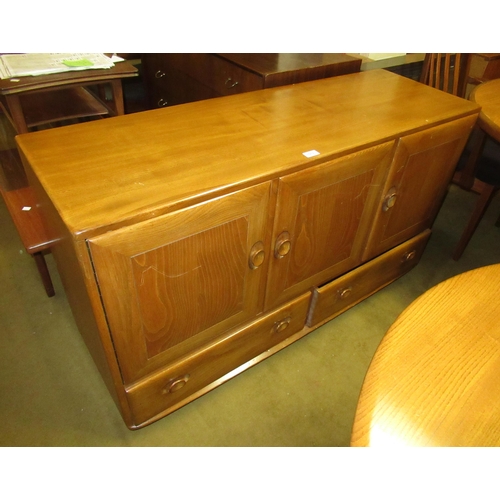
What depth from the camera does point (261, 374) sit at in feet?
3.90

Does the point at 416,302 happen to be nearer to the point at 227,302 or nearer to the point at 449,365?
the point at 449,365

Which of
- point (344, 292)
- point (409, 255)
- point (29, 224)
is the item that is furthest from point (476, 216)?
point (29, 224)

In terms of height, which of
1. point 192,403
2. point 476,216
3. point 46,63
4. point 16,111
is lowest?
point 192,403

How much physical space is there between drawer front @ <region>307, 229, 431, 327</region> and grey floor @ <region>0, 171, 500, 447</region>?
8cm

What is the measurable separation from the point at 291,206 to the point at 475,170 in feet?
3.19

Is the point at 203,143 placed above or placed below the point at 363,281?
above

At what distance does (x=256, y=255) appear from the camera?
860mm

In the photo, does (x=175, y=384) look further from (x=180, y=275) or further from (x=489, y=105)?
(x=489, y=105)

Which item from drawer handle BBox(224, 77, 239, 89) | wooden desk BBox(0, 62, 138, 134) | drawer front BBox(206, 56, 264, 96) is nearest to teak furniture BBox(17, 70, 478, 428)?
drawer front BBox(206, 56, 264, 96)

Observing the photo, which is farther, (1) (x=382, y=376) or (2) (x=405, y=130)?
(2) (x=405, y=130)

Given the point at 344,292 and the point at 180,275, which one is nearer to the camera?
the point at 180,275

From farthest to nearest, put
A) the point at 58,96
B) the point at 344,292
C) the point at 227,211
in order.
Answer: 1. the point at 58,96
2. the point at 344,292
3. the point at 227,211

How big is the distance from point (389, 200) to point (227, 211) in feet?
1.92
